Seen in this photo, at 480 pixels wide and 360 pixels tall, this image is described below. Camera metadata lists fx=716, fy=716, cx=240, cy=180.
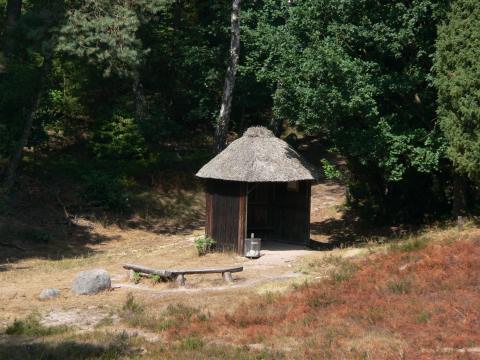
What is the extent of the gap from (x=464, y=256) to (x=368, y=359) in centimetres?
714

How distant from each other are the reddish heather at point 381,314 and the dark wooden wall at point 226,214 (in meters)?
7.14


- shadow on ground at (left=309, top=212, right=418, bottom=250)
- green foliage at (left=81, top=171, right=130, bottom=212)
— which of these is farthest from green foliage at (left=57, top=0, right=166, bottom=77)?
shadow on ground at (left=309, top=212, right=418, bottom=250)

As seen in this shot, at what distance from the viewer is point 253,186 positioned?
86.3ft

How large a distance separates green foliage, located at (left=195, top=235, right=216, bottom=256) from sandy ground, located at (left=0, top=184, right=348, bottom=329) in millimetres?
290

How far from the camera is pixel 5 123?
1347 inches

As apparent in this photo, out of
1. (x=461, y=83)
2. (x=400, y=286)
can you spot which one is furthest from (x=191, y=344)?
(x=461, y=83)

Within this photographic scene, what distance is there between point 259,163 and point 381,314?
11299 mm

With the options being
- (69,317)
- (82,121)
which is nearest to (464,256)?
(69,317)

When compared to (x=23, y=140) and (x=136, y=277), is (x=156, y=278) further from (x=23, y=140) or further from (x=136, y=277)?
(x=23, y=140)

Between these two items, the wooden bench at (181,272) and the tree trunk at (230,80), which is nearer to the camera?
the wooden bench at (181,272)

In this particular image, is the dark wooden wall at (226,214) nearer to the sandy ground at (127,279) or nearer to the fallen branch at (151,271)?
the sandy ground at (127,279)

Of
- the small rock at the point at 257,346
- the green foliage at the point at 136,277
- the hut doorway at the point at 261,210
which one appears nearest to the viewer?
the small rock at the point at 257,346

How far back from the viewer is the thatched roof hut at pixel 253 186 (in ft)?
84.7

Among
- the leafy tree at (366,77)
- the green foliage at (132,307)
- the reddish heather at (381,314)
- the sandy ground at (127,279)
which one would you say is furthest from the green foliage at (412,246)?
the green foliage at (132,307)
